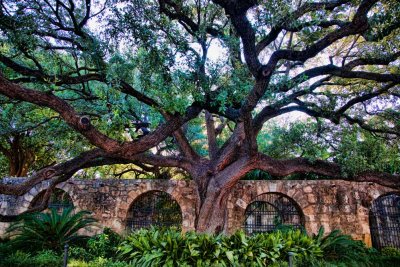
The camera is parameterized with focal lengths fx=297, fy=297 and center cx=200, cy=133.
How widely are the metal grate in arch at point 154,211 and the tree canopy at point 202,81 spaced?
272cm

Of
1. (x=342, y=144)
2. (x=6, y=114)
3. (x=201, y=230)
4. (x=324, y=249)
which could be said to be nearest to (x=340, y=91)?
(x=342, y=144)

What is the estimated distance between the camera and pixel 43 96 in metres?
4.15

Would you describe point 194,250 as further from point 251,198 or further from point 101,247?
point 251,198

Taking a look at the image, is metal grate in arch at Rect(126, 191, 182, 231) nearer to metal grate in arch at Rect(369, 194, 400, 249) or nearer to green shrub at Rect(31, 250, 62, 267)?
green shrub at Rect(31, 250, 62, 267)

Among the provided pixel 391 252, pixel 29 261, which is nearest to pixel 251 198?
pixel 391 252

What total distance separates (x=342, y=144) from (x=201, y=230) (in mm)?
3694

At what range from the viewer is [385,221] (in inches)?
342

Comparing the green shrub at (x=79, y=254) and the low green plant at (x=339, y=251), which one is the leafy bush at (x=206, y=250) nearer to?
the low green plant at (x=339, y=251)

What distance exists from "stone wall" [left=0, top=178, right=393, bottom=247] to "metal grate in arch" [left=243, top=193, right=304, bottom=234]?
0.45 meters

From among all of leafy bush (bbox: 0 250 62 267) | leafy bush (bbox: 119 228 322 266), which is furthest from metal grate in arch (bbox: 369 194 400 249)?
leafy bush (bbox: 0 250 62 267)

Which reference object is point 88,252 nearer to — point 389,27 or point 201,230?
point 201,230

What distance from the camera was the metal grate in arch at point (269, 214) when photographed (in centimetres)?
892

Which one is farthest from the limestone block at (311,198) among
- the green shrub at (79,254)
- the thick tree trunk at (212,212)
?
the green shrub at (79,254)

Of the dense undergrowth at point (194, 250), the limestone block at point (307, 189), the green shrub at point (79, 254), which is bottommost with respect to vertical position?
the green shrub at point (79, 254)
